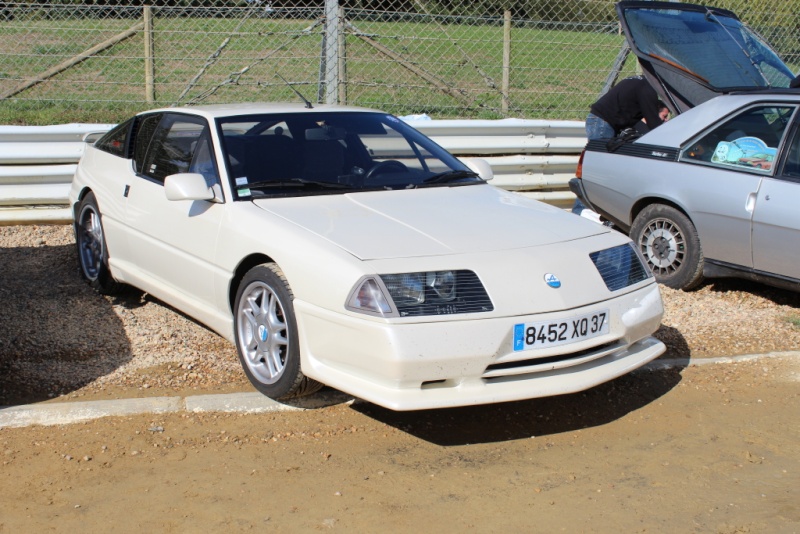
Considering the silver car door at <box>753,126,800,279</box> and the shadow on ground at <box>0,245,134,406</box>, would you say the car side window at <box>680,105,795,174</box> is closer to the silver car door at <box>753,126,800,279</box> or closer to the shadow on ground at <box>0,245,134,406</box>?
the silver car door at <box>753,126,800,279</box>

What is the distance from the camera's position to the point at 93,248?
682 cm

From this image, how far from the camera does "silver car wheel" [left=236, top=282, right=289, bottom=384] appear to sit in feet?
15.6

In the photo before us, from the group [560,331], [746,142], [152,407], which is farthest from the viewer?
[746,142]

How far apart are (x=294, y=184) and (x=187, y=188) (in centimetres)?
60

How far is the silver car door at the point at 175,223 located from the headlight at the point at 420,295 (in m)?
1.32

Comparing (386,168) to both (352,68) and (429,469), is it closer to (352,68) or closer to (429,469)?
(429,469)

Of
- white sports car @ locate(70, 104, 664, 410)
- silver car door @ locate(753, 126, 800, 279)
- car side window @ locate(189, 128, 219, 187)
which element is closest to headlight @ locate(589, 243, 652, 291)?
white sports car @ locate(70, 104, 664, 410)

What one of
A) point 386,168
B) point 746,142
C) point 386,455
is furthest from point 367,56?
point 386,455

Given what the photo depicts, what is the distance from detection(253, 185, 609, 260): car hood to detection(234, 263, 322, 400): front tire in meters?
0.34

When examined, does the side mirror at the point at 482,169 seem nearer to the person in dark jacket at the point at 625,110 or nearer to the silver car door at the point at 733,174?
the silver car door at the point at 733,174

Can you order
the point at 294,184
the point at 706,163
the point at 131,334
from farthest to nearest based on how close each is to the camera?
the point at 706,163, the point at 131,334, the point at 294,184

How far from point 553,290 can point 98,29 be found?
923 cm

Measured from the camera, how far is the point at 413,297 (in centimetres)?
423

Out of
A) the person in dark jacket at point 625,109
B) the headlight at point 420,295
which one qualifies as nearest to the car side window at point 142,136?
the headlight at point 420,295
